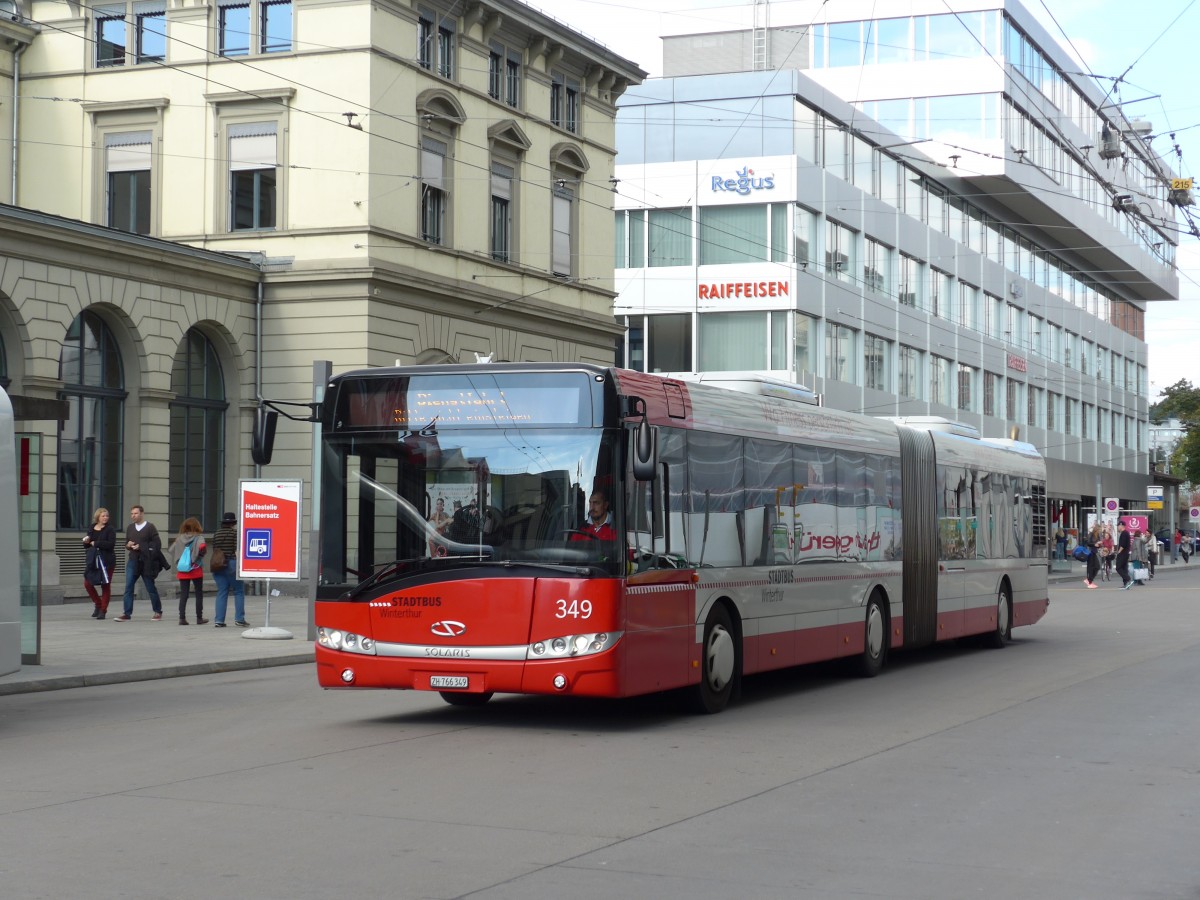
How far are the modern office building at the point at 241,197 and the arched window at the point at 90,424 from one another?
0.04 meters

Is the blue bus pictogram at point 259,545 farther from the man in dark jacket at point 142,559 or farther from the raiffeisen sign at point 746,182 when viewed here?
the raiffeisen sign at point 746,182

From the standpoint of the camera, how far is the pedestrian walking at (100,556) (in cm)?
2447

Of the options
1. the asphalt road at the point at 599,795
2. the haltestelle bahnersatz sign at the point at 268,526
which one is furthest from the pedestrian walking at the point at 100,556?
the asphalt road at the point at 599,795

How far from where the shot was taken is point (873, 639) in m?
17.0

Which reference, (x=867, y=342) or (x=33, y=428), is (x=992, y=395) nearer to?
(x=867, y=342)

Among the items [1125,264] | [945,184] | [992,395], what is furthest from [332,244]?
[1125,264]

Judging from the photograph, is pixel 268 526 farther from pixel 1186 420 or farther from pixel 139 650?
pixel 1186 420

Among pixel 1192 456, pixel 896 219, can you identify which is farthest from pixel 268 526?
pixel 1192 456

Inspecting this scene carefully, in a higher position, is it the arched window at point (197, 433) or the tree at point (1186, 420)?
the tree at point (1186, 420)

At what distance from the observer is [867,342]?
56969 mm

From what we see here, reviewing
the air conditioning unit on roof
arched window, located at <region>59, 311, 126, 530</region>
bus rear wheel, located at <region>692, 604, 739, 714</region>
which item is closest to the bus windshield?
bus rear wheel, located at <region>692, 604, 739, 714</region>

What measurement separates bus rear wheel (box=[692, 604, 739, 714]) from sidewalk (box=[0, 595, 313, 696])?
220 inches

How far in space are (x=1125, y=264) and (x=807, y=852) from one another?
261ft

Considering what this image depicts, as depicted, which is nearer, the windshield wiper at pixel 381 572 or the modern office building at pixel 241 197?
the windshield wiper at pixel 381 572
